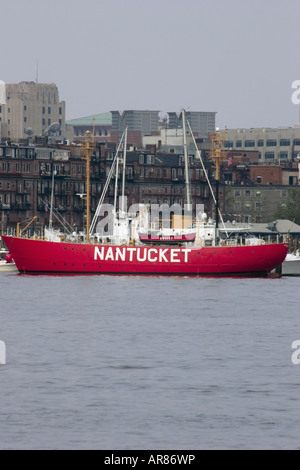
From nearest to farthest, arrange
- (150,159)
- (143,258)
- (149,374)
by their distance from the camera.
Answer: (149,374), (143,258), (150,159)

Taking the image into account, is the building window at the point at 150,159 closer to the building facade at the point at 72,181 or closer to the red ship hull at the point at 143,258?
the building facade at the point at 72,181

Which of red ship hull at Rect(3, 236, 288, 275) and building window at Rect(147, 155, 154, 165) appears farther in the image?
building window at Rect(147, 155, 154, 165)

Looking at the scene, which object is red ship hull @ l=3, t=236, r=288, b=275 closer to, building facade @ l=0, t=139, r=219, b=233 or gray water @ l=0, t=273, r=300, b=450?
gray water @ l=0, t=273, r=300, b=450

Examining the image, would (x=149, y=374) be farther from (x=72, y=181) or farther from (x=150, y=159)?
(x=150, y=159)

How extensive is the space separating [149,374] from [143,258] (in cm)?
5746

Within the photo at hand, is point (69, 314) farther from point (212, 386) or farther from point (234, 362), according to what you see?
point (212, 386)

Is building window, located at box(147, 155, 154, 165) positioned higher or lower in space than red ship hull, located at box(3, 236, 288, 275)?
higher

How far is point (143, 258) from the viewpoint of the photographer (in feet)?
345

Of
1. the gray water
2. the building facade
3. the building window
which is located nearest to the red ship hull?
the gray water

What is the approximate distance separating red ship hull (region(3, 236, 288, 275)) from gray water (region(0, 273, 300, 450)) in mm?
20877

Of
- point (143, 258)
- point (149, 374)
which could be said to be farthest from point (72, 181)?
point (149, 374)

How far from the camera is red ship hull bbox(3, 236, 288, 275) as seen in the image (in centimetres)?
10350

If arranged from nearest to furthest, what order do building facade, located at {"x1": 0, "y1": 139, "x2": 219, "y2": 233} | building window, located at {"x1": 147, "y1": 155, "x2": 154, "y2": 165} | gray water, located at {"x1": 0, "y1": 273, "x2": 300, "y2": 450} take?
1. gray water, located at {"x1": 0, "y1": 273, "x2": 300, "y2": 450}
2. building facade, located at {"x1": 0, "y1": 139, "x2": 219, "y2": 233}
3. building window, located at {"x1": 147, "y1": 155, "x2": 154, "y2": 165}

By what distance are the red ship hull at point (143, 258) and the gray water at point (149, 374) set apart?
68.5 feet
